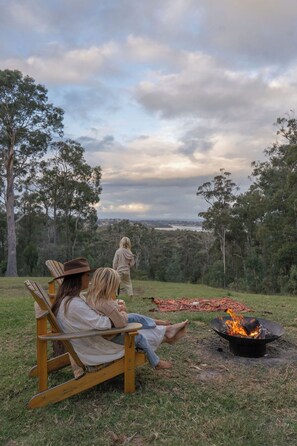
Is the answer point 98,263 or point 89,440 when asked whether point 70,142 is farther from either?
point 89,440

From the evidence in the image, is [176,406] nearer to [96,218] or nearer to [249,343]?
[249,343]

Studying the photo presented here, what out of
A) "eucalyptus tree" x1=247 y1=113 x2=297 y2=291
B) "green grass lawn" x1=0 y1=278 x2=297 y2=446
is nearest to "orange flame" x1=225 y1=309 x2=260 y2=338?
"green grass lawn" x1=0 y1=278 x2=297 y2=446

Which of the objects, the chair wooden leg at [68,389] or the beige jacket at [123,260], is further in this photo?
the beige jacket at [123,260]

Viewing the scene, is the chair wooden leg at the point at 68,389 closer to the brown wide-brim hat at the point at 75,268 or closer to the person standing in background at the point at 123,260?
the brown wide-brim hat at the point at 75,268

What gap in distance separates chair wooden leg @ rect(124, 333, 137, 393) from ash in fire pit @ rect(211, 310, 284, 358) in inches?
52.1

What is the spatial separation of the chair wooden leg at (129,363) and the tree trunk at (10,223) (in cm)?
2003

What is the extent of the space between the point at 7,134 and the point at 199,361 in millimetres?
21482

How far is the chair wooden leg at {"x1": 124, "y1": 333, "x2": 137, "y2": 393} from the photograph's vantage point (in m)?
3.19

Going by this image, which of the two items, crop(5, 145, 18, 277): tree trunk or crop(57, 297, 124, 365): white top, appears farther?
crop(5, 145, 18, 277): tree trunk

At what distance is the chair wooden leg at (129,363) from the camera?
10.5 ft

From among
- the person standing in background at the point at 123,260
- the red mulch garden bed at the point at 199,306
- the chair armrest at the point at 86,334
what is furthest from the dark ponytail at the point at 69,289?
the person standing in background at the point at 123,260

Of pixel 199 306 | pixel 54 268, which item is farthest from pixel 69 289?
pixel 199 306

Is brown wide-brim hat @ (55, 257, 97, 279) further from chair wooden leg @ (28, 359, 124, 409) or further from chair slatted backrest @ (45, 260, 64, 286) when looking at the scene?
chair slatted backrest @ (45, 260, 64, 286)

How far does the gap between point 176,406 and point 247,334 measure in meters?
1.52
